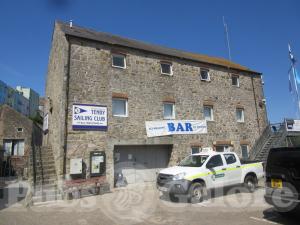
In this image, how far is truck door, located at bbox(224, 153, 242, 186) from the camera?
10992 millimetres

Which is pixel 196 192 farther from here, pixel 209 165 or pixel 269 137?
pixel 269 137

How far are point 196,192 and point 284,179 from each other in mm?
3894

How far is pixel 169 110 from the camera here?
16.6m

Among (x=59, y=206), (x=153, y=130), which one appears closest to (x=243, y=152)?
(x=153, y=130)

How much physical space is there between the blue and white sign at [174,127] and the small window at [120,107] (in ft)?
4.94

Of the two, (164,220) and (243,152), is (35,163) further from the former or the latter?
(243,152)

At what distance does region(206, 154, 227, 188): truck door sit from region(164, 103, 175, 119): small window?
5.82 m

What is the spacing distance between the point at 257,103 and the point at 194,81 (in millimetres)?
6460

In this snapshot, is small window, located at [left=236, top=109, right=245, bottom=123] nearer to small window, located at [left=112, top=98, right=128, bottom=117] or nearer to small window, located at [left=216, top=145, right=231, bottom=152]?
small window, located at [left=216, top=145, right=231, bottom=152]

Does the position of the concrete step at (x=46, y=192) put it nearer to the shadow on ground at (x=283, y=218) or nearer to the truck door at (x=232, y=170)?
the truck door at (x=232, y=170)

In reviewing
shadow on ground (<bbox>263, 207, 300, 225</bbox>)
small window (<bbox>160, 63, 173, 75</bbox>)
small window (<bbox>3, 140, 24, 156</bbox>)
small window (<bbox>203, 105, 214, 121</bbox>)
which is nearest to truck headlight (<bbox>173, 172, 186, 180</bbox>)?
shadow on ground (<bbox>263, 207, 300, 225</bbox>)

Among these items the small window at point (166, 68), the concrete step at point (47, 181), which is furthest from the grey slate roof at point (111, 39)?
the concrete step at point (47, 181)

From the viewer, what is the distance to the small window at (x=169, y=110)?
16.4 meters

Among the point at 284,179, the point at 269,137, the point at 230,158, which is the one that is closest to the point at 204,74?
the point at 269,137
